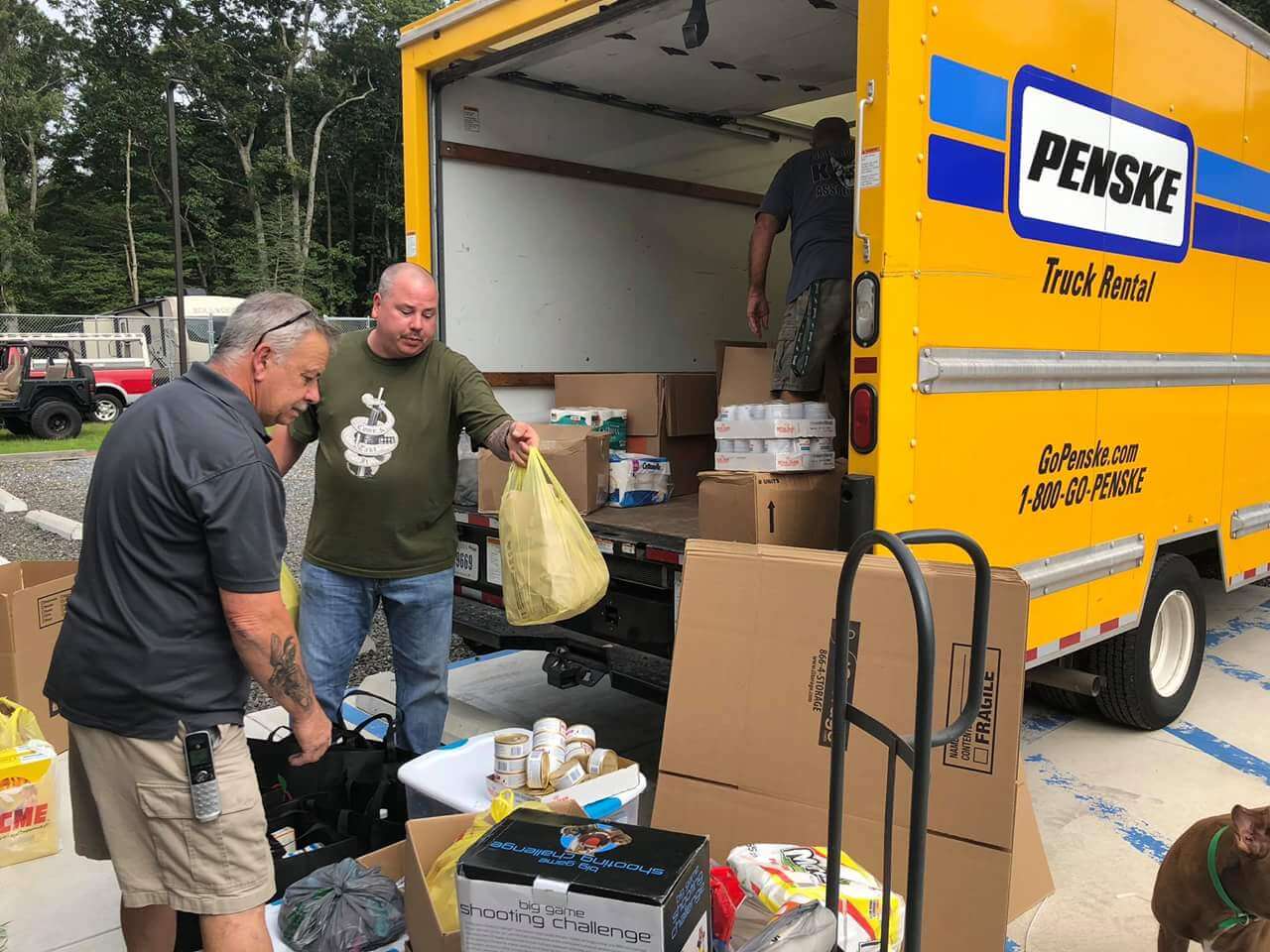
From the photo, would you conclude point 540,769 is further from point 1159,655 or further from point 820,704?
point 1159,655

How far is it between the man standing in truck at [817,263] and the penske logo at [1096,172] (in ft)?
2.15

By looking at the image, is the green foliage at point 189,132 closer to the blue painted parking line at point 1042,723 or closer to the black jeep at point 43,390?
the black jeep at point 43,390

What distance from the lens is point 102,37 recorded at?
121 feet

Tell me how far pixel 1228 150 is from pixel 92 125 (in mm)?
39932

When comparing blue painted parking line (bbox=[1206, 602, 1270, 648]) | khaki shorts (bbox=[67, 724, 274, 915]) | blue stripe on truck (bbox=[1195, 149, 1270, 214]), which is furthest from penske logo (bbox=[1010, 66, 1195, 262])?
blue painted parking line (bbox=[1206, 602, 1270, 648])

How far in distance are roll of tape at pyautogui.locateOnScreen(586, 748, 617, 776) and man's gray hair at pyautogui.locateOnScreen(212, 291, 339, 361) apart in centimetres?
122

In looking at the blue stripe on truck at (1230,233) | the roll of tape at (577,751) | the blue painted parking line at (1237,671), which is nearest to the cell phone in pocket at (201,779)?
the roll of tape at (577,751)

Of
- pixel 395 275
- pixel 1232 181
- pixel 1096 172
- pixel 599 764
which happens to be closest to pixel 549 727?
pixel 599 764

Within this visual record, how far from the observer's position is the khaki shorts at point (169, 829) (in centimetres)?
197

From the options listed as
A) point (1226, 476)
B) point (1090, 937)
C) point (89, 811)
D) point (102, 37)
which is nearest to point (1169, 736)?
point (1226, 476)

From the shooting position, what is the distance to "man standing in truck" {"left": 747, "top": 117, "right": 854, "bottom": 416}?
144 inches

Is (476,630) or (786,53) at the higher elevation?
(786,53)

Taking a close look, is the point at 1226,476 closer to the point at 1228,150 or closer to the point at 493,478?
the point at 1228,150

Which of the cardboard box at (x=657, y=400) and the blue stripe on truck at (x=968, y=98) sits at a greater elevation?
the blue stripe on truck at (x=968, y=98)
